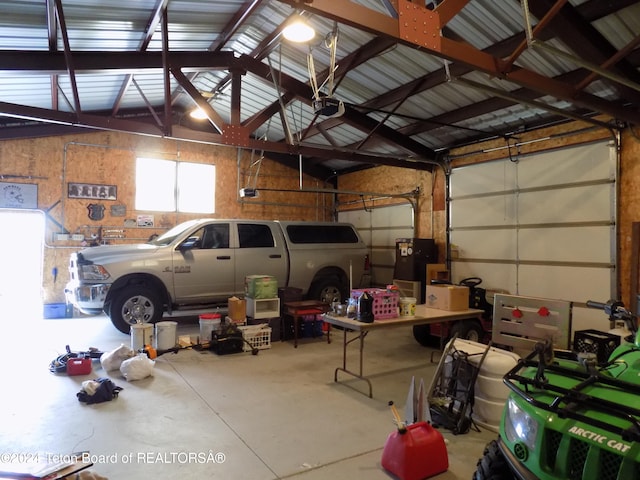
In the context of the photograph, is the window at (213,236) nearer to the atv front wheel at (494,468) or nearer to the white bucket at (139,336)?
the white bucket at (139,336)

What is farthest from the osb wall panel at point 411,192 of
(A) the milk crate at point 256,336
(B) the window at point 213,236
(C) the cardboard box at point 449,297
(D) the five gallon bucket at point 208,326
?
(D) the five gallon bucket at point 208,326

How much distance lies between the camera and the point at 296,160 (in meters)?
12.1

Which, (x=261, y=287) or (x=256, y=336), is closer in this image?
(x=256, y=336)

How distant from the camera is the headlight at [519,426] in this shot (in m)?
1.72

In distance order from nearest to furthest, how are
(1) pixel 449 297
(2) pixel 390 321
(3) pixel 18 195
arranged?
(2) pixel 390 321
(1) pixel 449 297
(3) pixel 18 195

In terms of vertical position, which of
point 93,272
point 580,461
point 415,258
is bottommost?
point 580,461

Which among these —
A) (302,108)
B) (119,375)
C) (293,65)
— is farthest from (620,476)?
(302,108)

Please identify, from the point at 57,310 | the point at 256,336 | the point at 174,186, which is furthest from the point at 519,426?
the point at 174,186

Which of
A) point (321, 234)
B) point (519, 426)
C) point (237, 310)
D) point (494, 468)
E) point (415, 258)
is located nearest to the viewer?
point (519, 426)

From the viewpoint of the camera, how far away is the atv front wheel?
192 cm

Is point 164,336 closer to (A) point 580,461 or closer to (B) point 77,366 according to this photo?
(B) point 77,366

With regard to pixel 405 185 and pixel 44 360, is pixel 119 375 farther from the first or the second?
pixel 405 185

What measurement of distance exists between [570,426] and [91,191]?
1034 cm

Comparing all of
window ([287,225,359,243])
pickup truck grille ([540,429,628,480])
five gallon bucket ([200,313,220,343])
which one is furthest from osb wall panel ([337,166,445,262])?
pickup truck grille ([540,429,628,480])
